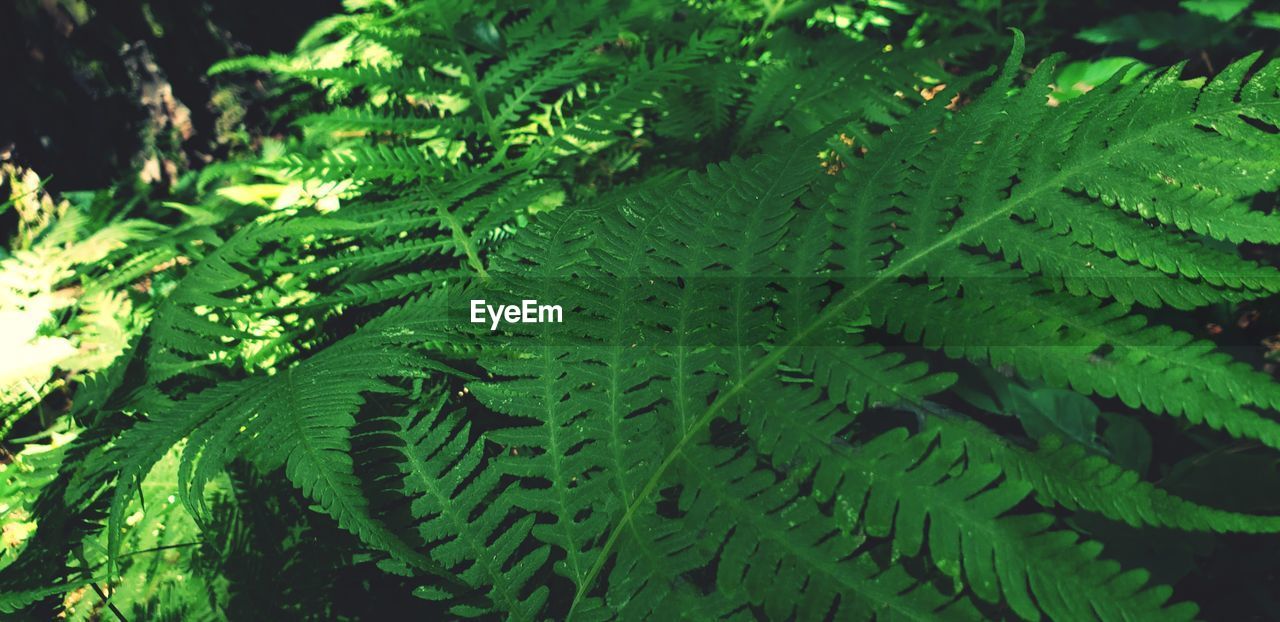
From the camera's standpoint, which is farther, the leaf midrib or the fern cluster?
the leaf midrib

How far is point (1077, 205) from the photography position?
2.80ft

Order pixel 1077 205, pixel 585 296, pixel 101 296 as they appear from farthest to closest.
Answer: pixel 101 296 → pixel 585 296 → pixel 1077 205

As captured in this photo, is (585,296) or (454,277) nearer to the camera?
(585,296)

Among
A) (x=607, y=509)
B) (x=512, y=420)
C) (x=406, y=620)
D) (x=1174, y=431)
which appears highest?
(x=607, y=509)

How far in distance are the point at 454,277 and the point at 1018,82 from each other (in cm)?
166

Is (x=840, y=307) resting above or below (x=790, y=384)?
above

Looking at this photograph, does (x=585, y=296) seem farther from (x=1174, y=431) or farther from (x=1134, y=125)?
(x=1174, y=431)

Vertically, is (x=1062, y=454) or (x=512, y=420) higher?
(x=1062, y=454)

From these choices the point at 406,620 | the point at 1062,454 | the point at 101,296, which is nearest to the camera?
the point at 1062,454

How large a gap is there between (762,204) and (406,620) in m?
0.96

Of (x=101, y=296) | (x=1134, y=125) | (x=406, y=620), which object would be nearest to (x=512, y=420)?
(x=406, y=620)

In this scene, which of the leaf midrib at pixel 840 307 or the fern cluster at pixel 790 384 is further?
the leaf midrib at pixel 840 307

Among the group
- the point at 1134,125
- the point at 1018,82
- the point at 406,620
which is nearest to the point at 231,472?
the point at 406,620

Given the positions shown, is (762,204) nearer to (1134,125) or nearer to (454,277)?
(1134,125)
